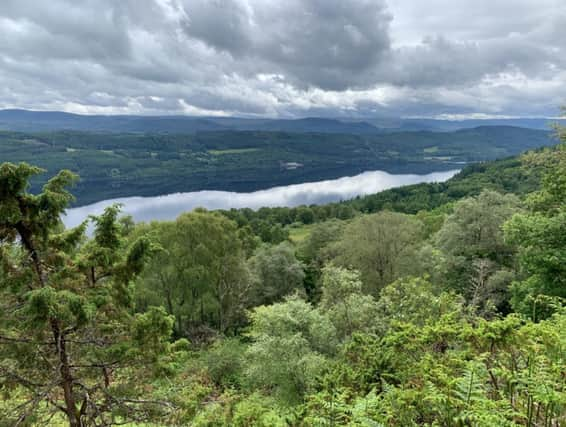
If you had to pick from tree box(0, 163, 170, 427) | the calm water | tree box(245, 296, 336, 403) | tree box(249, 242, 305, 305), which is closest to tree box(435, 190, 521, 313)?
tree box(245, 296, 336, 403)

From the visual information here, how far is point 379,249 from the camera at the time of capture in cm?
2694

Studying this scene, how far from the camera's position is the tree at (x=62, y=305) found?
5742 millimetres

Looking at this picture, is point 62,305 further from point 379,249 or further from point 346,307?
point 379,249

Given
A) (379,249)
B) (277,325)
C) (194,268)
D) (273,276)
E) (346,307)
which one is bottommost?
(273,276)

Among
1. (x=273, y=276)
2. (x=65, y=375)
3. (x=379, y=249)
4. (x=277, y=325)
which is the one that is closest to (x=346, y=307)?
(x=277, y=325)

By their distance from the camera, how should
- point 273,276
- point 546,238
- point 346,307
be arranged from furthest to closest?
point 273,276 < point 346,307 < point 546,238

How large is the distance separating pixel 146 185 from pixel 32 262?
16355cm

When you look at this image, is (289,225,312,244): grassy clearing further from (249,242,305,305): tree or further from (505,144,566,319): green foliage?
(505,144,566,319): green foliage

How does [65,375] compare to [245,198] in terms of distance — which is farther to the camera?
[245,198]

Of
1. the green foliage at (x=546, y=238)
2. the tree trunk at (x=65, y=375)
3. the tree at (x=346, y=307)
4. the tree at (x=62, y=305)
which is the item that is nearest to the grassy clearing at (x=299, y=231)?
the tree at (x=346, y=307)

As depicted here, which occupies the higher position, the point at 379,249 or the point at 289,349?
the point at 379,249

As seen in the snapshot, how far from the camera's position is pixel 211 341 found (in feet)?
80.9

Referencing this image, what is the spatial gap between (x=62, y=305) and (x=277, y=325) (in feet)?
37.0

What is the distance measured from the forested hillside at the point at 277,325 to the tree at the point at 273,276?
0.91ft
